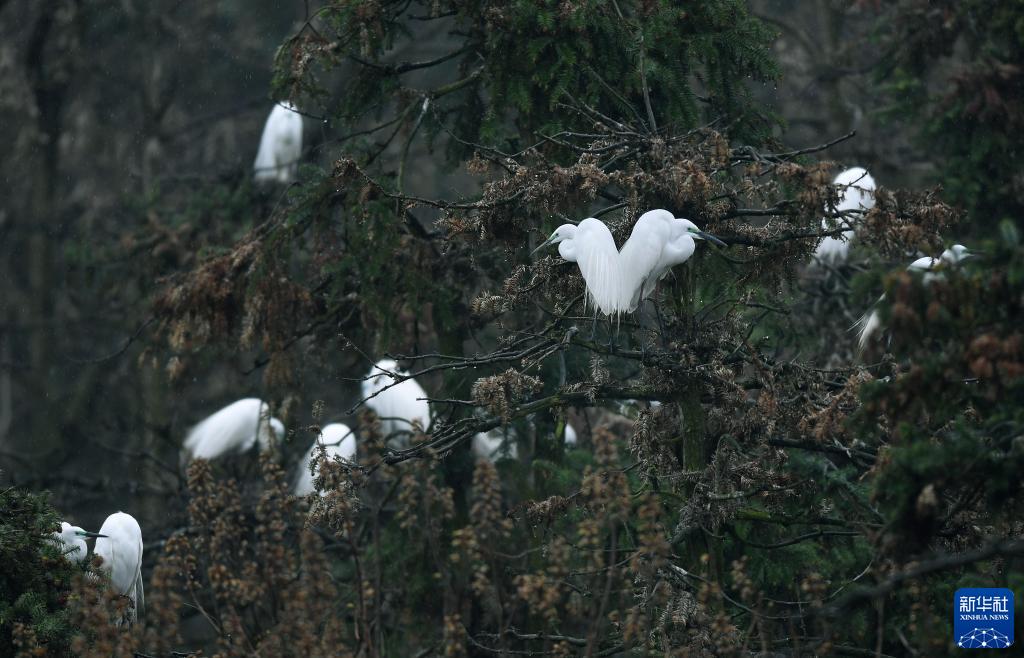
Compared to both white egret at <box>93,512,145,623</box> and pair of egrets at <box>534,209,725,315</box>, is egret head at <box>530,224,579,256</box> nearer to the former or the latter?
pair of egrets at <box>534,209,725,315</box>

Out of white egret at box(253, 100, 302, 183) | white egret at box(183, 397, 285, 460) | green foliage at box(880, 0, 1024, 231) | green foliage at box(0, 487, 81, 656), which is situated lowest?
green foliage at box(0, 487, 81, 656)

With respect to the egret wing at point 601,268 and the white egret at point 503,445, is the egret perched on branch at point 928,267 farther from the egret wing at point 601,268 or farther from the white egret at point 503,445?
the white egret at point 503,445

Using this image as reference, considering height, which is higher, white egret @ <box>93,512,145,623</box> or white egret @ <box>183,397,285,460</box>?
white egret @ <box>183,397,285,460</box>

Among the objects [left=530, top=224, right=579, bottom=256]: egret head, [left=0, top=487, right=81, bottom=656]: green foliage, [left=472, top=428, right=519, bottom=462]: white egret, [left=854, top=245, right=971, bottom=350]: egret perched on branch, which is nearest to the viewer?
[left=854, top=245, right=971, bottom=350]: egret perched on branch

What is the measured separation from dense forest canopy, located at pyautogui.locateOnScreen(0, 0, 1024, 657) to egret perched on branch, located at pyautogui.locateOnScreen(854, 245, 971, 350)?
0.03m

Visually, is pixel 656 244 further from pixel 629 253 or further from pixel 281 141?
pixel 281 141

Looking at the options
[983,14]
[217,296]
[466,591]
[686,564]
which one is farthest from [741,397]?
[983,14]

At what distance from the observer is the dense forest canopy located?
317 cm

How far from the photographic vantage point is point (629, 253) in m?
4.06

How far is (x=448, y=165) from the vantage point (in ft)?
19.2

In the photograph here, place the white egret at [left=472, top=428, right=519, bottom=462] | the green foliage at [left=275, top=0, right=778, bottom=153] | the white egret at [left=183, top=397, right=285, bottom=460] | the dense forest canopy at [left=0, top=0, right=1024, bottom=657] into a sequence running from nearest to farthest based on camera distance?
the dense forest canopy at [left=0, top=0, right=1024, bottom=657] → the green foliage at [left=275, top=0, right=778, bottom=153] → the white egret at [left=472, top=428, right=519, bottom=462] → the white egret at [left=183, top=397, right=285, bottom=460]

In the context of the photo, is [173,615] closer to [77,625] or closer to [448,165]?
[77,625]

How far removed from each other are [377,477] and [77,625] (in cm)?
245

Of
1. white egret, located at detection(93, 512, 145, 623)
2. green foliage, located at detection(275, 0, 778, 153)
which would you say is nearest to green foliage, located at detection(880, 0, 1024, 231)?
green foliage, located at detection(275, 0, 778, 153)
